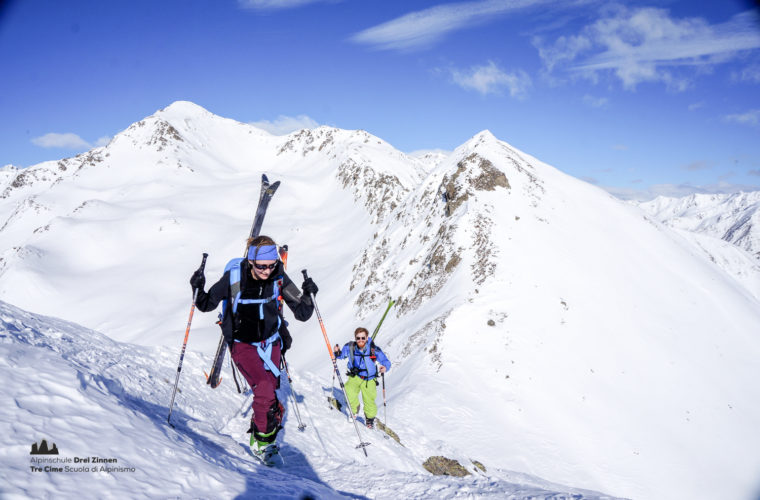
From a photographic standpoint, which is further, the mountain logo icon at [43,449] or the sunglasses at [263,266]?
the sunglasses at [263,266]

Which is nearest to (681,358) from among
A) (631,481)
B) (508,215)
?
(631,481)

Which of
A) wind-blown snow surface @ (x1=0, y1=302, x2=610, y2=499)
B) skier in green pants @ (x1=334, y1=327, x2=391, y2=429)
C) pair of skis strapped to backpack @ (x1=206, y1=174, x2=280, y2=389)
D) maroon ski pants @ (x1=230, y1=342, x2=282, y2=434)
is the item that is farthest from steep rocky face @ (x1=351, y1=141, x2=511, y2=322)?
maroon ski pants @ (x1=230, y1=342, x2=282, y2=434)

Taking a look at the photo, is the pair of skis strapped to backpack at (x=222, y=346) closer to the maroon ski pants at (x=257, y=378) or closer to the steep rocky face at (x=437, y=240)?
the maroon ski pants at (x=257, y=378)

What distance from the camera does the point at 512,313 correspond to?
1908cm

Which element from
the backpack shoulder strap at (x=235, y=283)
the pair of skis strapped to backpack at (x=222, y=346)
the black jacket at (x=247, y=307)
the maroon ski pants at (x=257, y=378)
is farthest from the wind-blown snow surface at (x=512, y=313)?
the backpack shoulder strap at (x=235, y=283)

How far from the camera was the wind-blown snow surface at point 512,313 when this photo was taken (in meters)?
14.1

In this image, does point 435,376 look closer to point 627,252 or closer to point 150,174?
point 627,252

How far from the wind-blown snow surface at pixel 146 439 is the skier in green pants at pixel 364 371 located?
24.6 inches

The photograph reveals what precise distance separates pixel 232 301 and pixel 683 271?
99.8 feet

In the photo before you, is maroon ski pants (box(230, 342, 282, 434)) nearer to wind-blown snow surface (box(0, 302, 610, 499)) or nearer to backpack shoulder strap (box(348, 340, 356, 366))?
wind-blown snow surface (box(0, 302, 610, 499))

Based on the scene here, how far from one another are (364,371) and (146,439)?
559cm

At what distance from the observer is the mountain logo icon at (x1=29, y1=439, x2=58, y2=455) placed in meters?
3.08

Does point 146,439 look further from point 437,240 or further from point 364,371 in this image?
point 437,240

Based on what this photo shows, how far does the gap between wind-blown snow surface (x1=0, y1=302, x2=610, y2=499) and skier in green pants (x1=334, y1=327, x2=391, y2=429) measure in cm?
63
